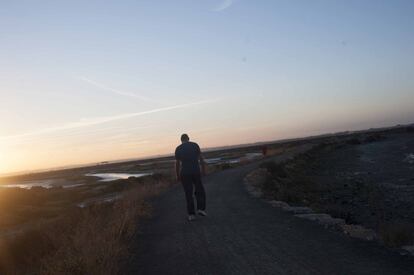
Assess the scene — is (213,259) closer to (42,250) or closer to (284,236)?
(284,236)

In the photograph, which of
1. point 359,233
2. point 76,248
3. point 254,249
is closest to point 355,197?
point 359,233

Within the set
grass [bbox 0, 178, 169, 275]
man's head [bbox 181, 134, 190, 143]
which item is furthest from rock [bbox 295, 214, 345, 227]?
grass [bbox 0, 178, 169, 275]

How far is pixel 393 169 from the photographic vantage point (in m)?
39.8

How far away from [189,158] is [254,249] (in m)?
4.71

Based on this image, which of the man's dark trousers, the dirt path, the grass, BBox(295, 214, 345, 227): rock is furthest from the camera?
the man's dark trousers

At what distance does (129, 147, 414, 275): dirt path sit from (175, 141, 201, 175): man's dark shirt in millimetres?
1415

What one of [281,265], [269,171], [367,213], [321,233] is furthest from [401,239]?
[269,171]

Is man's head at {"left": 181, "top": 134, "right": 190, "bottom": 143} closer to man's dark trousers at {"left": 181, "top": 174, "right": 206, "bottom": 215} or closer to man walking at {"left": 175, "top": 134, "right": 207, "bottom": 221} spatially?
man walking at {"left": 175, "top": 134, "right": 207, "bottom": 221}

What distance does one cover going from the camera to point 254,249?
370 inches

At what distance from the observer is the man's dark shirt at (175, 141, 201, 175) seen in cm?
1359

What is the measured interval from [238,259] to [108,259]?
2.43m

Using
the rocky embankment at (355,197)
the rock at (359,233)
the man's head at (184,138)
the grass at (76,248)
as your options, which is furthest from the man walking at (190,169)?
the rock at (359,233)

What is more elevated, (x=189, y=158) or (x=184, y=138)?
(x=184, y=138)

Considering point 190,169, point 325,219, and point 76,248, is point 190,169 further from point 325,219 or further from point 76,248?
point 76,248
